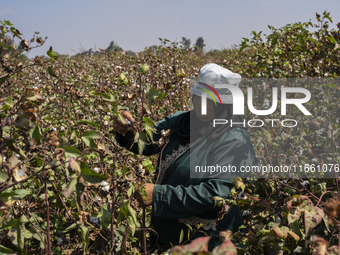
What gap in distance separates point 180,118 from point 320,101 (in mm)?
1405

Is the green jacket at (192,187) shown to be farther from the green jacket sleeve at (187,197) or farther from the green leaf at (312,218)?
the green leaf at (312,218)

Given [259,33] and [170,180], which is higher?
[259,33]

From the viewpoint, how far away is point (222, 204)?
1431 millimetres

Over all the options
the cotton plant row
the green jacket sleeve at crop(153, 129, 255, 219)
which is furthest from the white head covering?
the green jacket sleeve at crop(153, 129, 255, 219)

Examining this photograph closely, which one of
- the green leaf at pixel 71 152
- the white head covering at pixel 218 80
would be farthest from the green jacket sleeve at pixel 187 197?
the green leaf at pixel 71 152

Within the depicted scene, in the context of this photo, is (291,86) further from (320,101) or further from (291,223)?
(291,223)

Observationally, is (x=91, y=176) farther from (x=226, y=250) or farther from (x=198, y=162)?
(x=198, y=162)

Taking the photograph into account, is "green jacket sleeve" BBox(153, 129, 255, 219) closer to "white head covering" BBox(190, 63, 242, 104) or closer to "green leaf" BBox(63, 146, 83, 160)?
"white head covering" BBox(190, 63, 242, 104)

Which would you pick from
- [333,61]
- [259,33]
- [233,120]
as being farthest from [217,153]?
[259,33]

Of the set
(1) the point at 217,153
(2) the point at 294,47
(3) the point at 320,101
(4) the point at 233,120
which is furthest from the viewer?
(2) the point at 294,47

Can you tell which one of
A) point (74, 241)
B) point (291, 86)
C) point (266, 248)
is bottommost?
point (74, 241)

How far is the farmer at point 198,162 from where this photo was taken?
167cm

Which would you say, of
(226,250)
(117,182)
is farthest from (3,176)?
(226,250)

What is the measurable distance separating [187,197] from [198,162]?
0.88 ft
